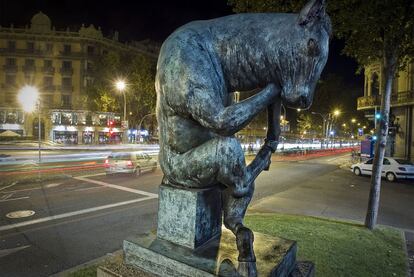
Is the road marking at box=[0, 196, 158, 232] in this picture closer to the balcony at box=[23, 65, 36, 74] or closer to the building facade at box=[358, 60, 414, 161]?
the building facade at box=[358, 60, 414, 161]

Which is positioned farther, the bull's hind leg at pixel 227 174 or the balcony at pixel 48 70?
the balcony at pixel 48 70

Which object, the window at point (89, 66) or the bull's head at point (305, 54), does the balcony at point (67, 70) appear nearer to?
the window at point (89, 66)

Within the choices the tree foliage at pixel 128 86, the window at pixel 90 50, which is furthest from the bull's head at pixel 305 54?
the window at pixel 90 50

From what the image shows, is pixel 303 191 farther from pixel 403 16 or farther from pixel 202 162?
pixel 202 162

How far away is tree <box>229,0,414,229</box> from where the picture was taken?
7.21 metres

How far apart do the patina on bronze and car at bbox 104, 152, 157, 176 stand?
16302 mm

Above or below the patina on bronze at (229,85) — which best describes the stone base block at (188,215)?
below

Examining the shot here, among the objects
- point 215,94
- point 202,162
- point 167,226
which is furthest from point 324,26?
point 167,226

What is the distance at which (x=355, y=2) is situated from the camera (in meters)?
7.45

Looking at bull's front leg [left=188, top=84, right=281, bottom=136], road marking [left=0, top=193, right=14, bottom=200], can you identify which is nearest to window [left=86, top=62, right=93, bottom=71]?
road marking [left=0, top=193, right=14, bottom=200]

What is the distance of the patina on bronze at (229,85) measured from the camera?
6.00 ft

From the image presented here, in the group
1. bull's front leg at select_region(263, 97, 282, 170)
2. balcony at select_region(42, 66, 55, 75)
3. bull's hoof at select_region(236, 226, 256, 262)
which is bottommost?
bull's hoof at select_region(236, 226, 256, 262)

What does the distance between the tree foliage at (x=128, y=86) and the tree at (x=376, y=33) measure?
33244mm

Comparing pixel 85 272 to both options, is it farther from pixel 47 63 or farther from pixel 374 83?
pixel 47 63
